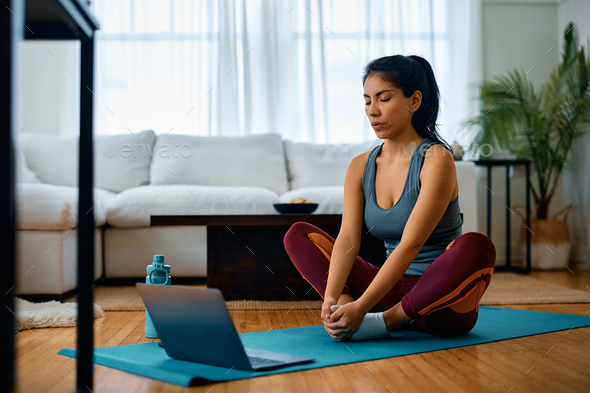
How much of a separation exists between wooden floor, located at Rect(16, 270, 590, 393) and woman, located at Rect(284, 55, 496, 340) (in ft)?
0.43

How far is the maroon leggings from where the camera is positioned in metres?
1.21

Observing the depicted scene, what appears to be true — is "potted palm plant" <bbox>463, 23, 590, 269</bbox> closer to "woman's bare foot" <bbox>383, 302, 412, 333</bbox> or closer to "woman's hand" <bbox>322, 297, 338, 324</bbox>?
"woman's bare foot" <bbox>383, 302, 412, 333</bbox>

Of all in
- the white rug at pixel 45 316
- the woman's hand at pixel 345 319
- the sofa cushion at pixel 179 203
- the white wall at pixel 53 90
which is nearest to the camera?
the woman's hand at pixel 345 319

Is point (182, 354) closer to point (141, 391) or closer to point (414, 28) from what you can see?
point (141, 391)

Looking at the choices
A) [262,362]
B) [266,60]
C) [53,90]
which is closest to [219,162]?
[266,60]

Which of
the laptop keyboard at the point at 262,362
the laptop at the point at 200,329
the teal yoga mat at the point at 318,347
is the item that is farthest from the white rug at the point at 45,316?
the laptop keyboard at the point at 262,362

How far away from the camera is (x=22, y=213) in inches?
73.7

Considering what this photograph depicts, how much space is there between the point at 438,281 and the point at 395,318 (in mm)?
145

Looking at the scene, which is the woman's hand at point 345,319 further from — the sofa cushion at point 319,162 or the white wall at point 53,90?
the white wall at point 53,90

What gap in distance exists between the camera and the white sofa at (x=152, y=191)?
190cm

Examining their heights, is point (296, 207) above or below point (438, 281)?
above

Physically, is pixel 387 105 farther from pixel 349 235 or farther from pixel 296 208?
pixel 296 208

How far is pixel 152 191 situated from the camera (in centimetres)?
240

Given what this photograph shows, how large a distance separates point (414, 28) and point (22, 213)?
2911 mm
